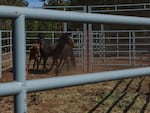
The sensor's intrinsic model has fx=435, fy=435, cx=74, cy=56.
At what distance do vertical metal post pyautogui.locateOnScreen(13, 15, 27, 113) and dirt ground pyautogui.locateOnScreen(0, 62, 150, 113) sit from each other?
4.07 meters

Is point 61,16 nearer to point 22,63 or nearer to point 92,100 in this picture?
point 22,63

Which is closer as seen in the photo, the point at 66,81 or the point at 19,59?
the point at 19,59

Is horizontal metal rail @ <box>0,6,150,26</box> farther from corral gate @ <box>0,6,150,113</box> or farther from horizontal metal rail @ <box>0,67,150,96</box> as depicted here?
horizontal metal rail @ <box>0,67,150,96</box>

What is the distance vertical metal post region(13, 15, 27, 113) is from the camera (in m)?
1.73

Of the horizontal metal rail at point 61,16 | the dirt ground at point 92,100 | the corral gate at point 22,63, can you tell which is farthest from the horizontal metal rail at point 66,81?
the dirt ground at point 92,100

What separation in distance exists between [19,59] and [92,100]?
19.6ft

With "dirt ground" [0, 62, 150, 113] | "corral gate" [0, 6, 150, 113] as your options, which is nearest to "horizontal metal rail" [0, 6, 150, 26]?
"corral gate" [0, 6, 150, 113]

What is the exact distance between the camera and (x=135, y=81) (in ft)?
33.3

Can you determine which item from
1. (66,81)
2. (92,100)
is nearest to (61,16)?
(66,81)

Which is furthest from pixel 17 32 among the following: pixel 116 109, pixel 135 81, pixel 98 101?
pixel 135 81

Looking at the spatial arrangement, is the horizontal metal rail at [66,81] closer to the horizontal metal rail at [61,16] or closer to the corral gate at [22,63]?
the corral gate at [22,63]

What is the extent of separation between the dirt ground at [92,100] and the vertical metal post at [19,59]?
407 cm

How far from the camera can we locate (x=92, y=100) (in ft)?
25.1

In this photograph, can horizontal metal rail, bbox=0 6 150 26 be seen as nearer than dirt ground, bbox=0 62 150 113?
Yes
